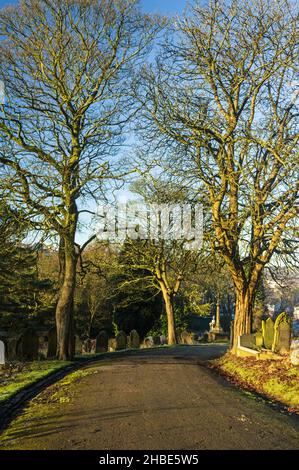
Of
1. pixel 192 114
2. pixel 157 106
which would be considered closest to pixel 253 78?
pixel 192 114

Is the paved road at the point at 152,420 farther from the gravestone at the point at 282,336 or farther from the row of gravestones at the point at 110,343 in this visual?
the row of gravestones at the point at 110,343

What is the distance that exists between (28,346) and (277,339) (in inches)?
365

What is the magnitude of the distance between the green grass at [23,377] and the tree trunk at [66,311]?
2.69m

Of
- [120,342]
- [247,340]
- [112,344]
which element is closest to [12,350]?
[247,340]

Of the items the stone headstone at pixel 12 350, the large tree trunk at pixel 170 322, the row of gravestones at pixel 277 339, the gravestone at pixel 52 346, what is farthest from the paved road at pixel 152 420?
the large tree trunk at pixel 170 322

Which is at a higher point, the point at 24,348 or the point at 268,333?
the point at 268,333

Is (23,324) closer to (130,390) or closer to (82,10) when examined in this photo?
(82,10)

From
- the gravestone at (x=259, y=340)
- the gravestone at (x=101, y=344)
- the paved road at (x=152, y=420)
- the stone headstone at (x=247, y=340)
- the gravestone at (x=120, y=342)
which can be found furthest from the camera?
the gravestone at (x=120, y=342)

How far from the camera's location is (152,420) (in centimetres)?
737

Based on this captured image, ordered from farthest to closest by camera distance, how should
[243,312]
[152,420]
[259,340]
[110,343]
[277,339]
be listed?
[110,343] → [243,312] → [259,340] → [277,339] → [152,420]

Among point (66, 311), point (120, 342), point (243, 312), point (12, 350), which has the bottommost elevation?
point (120, 342)

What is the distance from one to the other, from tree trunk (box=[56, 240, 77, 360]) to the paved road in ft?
25.4

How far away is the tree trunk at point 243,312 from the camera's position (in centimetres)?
2011

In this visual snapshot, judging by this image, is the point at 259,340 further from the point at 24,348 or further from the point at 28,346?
the point at 24,348
